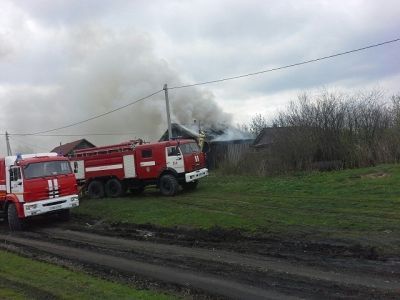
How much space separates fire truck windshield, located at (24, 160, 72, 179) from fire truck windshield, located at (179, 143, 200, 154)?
5400 mm

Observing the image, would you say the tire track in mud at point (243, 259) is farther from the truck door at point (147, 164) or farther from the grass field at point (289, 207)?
the truck door at point (147, 164)

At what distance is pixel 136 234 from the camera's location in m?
13.8

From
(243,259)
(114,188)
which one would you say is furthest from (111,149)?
(243,259)

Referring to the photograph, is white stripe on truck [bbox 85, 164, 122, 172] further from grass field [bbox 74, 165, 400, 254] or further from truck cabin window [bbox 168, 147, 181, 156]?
truck cabin window [bbox 168, 147, 181, 156]

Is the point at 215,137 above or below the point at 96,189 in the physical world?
above

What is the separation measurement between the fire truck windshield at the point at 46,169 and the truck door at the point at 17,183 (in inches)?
10.9

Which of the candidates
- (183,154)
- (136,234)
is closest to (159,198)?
(183,154)

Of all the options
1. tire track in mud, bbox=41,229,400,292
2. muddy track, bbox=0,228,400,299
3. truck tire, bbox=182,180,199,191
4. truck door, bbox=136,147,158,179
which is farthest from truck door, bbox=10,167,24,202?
truck tire, bbox=182,180,199,191

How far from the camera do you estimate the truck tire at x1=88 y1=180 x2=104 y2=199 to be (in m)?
23.6

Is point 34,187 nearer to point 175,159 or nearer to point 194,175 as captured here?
point 175,159

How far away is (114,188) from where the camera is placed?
23266 millimetres

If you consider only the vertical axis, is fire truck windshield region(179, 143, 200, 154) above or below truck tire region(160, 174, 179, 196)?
above

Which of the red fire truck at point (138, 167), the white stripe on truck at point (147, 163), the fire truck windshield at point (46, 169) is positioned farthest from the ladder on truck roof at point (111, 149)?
the fire truck windshield at point (46, 169)

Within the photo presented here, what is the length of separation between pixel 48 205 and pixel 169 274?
9732 millimetres
